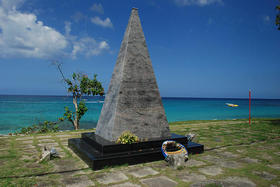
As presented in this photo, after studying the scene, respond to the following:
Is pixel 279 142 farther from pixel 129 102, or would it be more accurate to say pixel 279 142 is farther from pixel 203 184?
pixel 129 102

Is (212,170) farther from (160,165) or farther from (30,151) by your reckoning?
(30,151)

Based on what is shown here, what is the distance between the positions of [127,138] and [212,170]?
2.49m

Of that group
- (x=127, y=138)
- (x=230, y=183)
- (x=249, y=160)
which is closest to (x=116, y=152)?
(x=127, y=138)

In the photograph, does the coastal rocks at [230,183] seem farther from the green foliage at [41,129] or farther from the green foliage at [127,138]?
the green foliage at [41,129]

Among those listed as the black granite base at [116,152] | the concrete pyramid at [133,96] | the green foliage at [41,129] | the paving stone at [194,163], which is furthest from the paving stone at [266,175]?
the green foliage at [41,129]

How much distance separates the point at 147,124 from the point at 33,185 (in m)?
3.59

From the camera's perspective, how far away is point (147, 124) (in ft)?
20.9

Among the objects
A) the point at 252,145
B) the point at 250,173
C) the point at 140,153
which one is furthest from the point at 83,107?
the point at 250,173

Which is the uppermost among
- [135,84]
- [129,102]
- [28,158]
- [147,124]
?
[135,84]

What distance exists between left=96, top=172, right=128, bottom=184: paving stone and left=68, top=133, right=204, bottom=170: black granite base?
0.50 metres

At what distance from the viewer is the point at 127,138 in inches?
227

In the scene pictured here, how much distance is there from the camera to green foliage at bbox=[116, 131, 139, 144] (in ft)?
18.7

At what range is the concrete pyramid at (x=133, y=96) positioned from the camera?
6.08 meters

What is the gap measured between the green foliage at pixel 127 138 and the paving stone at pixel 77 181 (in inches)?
62.4
